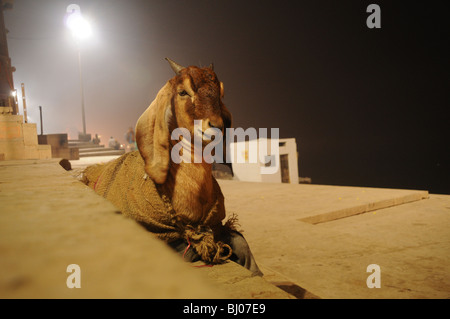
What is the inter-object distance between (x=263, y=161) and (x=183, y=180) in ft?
48.2

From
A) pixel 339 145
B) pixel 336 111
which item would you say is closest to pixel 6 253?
pixel 336 111

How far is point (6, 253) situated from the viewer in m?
0.66

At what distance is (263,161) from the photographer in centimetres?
1706

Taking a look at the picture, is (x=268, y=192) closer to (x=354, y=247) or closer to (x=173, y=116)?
(x=354, y=247)

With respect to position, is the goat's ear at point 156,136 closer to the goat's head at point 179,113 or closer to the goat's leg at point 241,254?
the goat's head at point 179,113

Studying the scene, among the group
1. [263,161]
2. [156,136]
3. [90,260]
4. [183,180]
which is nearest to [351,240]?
[183,180]

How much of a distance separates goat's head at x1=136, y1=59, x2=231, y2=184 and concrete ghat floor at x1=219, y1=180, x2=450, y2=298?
179 cm

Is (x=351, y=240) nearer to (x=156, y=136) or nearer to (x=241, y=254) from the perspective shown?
(x=241, y=254)

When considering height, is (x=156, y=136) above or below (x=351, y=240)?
above

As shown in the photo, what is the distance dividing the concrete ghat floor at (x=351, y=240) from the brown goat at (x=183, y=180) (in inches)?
43.9

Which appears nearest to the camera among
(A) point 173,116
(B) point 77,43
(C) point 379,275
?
(A) point 173,116

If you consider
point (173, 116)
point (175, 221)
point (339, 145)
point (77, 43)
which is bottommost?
point (339, 145)

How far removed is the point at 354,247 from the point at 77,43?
2186 centimetres
